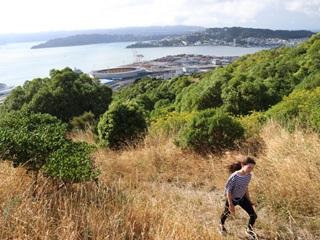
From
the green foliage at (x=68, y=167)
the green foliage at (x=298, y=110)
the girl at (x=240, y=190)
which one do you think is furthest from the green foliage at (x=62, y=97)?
the girl at (x=240, y=190)

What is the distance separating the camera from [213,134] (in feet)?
16.6

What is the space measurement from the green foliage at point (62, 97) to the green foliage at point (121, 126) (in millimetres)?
10887

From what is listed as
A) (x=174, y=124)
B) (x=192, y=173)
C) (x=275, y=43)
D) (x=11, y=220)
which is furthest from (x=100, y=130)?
(x=275, y=43)

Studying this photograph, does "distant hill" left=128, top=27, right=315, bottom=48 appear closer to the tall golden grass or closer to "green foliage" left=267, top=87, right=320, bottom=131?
"green foliage" left=267, top=87, right=320, bottom=131

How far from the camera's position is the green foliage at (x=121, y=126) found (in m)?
6.13

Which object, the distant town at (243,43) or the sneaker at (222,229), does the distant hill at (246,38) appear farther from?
the sneaker at (222,229)

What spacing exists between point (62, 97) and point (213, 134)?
1328 centimetres

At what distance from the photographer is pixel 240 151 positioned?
15.8 feet

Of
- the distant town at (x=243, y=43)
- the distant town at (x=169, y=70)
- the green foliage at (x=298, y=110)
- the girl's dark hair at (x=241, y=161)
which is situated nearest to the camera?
the girl's dark hair at (x=241, y=161)

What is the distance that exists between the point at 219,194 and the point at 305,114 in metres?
2.45

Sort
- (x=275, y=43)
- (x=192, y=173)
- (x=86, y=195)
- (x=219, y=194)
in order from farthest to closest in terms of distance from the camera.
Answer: (x=275, y=43) < (x=192, y=173) < (x=219, y=194) < (x=86, y=195)

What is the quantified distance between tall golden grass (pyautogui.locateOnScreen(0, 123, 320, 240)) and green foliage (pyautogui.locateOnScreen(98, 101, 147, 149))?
52.5 inches

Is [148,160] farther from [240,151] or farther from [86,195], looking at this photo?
[86,195]

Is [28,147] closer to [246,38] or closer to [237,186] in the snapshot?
[237,186]
